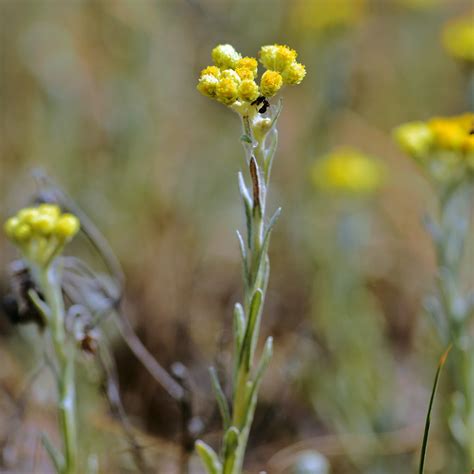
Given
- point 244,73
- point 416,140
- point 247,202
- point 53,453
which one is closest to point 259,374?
point 247,202

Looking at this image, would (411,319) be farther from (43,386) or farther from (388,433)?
(43,386)

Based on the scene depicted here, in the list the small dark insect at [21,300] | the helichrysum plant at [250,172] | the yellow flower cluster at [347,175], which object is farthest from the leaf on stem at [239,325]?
the yellow flower cluster at [347,175]

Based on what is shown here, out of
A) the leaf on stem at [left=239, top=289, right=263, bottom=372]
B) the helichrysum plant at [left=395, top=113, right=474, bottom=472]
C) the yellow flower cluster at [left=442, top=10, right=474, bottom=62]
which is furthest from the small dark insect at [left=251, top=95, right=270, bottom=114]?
the yellow flower cluster at [left=442, top=10, right=474, bottom=62]

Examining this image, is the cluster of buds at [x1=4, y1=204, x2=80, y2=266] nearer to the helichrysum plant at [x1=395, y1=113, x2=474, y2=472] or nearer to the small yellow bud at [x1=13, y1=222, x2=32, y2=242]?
the small yellow bud at [x1=13, y1=222, x2=32, y2=242]

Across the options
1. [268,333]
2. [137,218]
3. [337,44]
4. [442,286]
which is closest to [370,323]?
[268,333]

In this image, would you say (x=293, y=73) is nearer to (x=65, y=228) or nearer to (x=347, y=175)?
(x=65, y=228)
